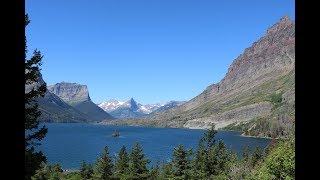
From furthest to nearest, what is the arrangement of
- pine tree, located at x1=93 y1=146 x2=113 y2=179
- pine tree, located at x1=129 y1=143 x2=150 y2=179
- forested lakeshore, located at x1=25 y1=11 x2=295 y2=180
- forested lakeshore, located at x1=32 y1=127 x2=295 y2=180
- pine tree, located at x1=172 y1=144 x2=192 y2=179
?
pine tree, located at x1=93 y1=146 x2=113 y2=179
pine tree, located at x1=129 y1=143 x2=150 y2=179
pine tree, located at x1=172 y1=144 x2=192 y2=179
forested lakeshore, located at x1=32 y1=127 x2=295 y2=180
forested lakeshore, located at x1=25 y1=11 x2=295 y2=180

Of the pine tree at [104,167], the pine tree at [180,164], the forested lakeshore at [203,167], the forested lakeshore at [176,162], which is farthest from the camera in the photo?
the pine tree at [104,167]

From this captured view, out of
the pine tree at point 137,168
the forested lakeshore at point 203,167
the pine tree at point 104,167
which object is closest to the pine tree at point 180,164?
the forested lakeshore at point 203,167

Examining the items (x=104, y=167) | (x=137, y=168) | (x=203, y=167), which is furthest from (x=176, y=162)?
(x=104, y=167)

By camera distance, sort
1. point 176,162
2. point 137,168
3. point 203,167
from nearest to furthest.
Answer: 1. point 176,162
2. point 137,168
3. point 203,167

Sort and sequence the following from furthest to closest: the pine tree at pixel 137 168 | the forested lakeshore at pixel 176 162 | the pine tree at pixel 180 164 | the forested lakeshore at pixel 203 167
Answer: the pine tree at pixel 137 168, the pine tree at pixel 180 164, the forested lakeshore at pixel 203 167, the forested lakeshore at pixel 176 162

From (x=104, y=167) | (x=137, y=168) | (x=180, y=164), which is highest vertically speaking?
(x=180, y=164)

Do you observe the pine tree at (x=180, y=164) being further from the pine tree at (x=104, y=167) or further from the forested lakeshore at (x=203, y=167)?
the pine tree at (x=104, y=167)

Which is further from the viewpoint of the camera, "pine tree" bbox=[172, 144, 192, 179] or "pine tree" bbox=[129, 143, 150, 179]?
"pine tree" bbox=[129, 143, 150, 179]

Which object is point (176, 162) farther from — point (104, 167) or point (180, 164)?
point (104, 167)

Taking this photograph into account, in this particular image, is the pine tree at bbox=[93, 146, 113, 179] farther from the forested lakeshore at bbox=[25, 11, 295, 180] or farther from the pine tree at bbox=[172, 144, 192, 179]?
the pine tree at bbox=[172, 144, 192, 179]

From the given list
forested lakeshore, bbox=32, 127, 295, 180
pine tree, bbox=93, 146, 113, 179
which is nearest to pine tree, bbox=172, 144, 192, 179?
forested lakeshore, bbox=32, 127, 295, 180
